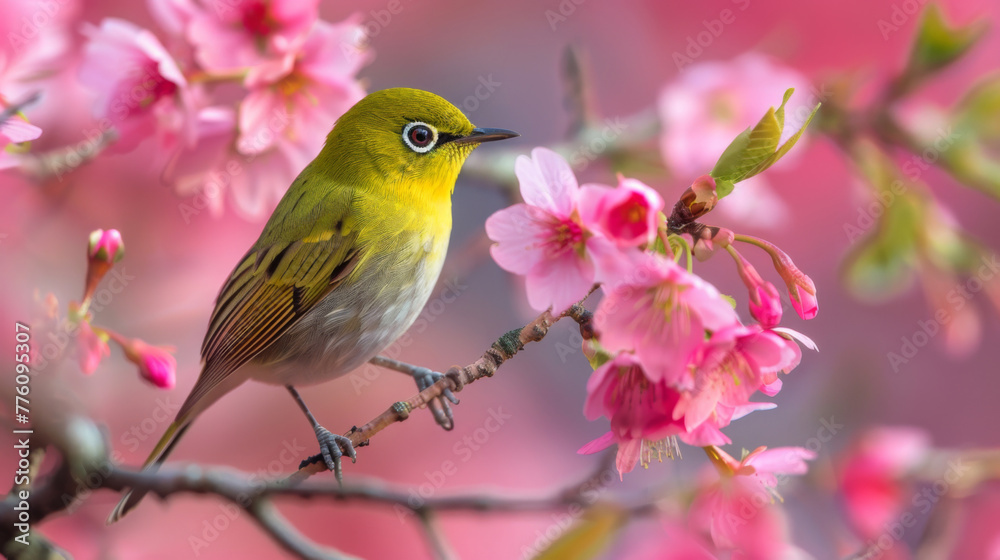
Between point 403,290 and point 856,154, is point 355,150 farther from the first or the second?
point 856,154

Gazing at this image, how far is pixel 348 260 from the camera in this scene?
865mm

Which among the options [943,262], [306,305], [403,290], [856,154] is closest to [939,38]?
[856,154]

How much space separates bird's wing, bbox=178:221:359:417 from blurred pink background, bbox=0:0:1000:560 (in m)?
0.19

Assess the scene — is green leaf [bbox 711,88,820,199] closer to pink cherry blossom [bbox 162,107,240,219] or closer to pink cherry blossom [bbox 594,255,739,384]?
pink cherry blossom [bbox 594,255,739,384]

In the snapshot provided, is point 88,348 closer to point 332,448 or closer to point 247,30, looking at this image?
point 332,448

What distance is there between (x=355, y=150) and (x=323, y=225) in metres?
0.10

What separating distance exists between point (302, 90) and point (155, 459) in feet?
1.35

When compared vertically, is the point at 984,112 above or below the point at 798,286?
above

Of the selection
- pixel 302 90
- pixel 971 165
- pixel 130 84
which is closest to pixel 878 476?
pixel 971 165

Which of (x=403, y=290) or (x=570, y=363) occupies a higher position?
(x=403, y=290)

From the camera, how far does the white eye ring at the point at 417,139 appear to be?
2.62ft

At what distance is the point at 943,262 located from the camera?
1007 mm

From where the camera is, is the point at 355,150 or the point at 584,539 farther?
the point at 355,150

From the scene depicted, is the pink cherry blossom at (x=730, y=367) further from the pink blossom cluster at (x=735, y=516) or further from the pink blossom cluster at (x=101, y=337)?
the pink blossom cluster at (x=101, y=337)
